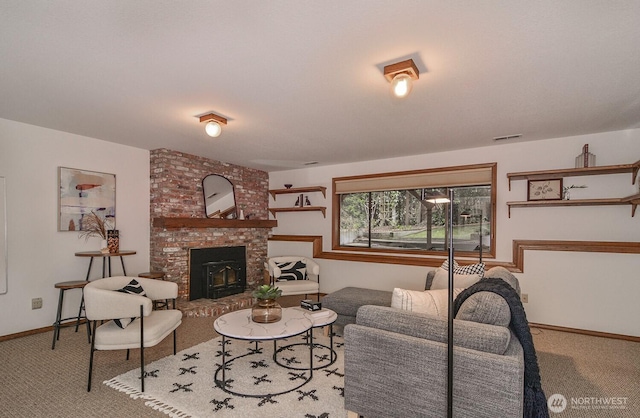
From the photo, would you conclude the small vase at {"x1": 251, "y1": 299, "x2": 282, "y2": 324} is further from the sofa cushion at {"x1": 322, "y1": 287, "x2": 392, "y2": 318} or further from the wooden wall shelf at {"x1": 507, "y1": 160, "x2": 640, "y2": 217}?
the wooden wall shelf at {"x1": 507, "y1": 160, "x2": 640, "y2": 217}

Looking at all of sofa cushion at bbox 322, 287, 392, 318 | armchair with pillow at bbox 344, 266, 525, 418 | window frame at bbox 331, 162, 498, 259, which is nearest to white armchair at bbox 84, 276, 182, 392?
armchair with pillow at bbox 344, 266, 525, 418

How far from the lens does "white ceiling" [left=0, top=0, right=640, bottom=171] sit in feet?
5.66

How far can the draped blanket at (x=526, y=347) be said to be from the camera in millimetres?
1629

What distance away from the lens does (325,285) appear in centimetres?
585

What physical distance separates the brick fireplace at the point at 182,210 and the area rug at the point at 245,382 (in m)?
1.84

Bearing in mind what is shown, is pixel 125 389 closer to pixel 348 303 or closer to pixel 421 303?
pixel 348 303

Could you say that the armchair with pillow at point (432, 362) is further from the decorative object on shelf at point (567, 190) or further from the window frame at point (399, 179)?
the decorative object on shelf at point (567, 190)

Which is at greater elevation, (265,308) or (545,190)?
(545,190)

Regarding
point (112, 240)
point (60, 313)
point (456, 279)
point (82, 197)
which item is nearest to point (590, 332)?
point (456, 279)

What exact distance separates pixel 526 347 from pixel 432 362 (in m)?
0.56

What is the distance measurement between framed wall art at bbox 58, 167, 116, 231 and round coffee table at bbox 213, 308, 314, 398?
103 inches

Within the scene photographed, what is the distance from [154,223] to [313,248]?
2.70m

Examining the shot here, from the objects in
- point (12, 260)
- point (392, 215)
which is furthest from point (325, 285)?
point (12, 260)

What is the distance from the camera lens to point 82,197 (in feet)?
13.6
